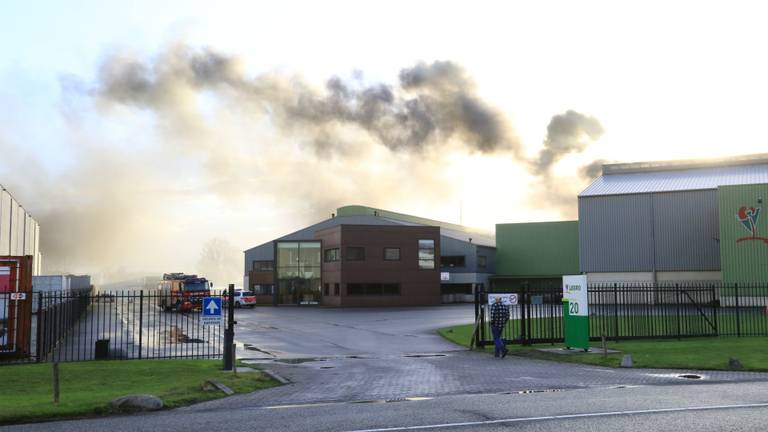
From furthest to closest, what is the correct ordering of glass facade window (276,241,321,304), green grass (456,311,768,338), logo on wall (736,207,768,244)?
1. glass facade window (276,241,321,304)
2. logo on wall (736,207,768,244)
3. green grass (456,311,768,338)

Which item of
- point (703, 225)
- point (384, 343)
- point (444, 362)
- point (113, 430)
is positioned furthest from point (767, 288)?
point (113, 430)

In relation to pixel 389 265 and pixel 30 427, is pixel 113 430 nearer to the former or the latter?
pixel 30 427

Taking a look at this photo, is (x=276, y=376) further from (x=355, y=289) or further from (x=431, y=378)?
(x=355, y=289)

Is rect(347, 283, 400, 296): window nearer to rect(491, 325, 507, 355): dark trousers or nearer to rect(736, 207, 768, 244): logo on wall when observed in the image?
rect(736, 207, 768, 244): logo on wall

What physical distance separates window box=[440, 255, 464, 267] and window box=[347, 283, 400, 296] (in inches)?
660

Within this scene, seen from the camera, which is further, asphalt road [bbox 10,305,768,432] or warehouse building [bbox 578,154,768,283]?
warehouse building [bbox 578,154,768,283]

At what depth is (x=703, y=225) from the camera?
55.3 meters

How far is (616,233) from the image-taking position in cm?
5812

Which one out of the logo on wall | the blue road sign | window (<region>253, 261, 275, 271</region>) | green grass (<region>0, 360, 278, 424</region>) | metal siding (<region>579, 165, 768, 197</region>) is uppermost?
metal siding (<region>579, 165, 768, 197</region>)

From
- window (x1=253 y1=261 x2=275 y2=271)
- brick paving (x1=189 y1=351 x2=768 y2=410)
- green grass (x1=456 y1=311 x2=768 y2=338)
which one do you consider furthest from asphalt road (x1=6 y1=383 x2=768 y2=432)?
window (x1=253 y1=261 x2=275 y2=271)

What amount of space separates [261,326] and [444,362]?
62.9 ft

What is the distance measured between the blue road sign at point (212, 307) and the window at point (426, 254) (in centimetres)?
5085

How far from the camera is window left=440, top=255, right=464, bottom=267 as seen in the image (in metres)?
81.8

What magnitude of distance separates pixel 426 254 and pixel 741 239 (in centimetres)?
2951
